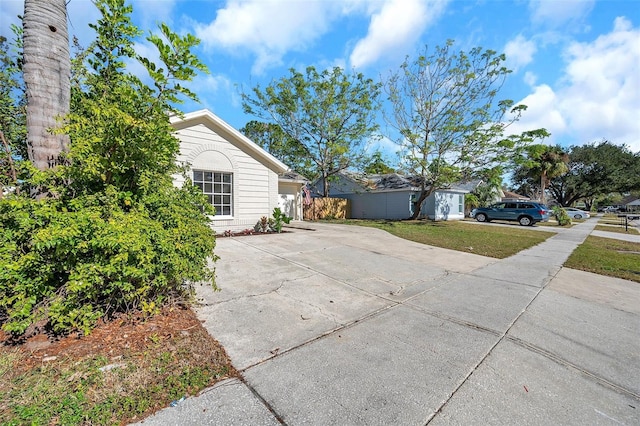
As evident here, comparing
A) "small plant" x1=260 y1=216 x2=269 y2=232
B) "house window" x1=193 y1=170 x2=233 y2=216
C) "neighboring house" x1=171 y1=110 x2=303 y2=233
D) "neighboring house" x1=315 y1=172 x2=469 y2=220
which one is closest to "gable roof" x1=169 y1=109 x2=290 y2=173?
"neighboring house" x1=171 y1=110 x2=303 y2=233

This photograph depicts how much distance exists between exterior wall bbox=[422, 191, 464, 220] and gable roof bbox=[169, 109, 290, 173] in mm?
15674

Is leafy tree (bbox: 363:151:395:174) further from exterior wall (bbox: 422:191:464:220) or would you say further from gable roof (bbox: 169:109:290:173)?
gable roof (bbox: 169:109:290:173)

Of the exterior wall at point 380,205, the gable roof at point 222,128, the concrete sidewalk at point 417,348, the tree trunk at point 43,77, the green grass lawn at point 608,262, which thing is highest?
the gable roof at point 222,128

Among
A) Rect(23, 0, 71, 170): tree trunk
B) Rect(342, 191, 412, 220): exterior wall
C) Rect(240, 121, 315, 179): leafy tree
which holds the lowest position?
Rect(342, 191, 412, 220): exterior wall

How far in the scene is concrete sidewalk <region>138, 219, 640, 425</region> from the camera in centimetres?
204

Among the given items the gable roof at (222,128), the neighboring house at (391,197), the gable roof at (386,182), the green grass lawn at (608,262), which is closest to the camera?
the green grass lawn at (608,262)

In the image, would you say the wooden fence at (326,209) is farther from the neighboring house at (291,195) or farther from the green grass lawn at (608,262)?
the green grass lawn at (608,262)

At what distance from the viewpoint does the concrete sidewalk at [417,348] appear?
80.2 inches

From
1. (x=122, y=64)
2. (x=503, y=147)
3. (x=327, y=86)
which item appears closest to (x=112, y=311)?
(x=122, y=64)

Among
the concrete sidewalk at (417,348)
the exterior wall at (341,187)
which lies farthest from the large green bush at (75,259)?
the exterior wall at (341,187)

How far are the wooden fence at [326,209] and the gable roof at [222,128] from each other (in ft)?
31.7

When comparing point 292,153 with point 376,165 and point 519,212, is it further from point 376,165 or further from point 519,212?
point 519,212

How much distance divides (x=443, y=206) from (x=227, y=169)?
19169 millimetres

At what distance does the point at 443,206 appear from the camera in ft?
74.7
